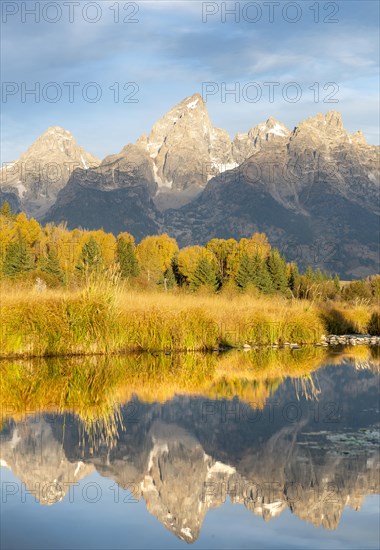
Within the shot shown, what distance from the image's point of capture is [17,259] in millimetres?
72125

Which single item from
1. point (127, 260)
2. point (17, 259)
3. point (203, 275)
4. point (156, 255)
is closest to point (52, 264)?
point (17, 259)

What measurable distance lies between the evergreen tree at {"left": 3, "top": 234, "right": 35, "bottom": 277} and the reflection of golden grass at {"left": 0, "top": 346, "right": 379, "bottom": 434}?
49.9 m

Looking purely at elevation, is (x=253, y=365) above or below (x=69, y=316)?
below

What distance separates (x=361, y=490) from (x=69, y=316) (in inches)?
573

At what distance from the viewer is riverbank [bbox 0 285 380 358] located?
2147 centimetres

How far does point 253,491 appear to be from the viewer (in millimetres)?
8539

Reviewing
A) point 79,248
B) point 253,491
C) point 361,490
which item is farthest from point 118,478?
point 79,248

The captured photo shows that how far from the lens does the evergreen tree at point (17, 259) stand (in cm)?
7088

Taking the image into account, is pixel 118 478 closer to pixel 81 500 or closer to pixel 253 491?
pixel 81 500

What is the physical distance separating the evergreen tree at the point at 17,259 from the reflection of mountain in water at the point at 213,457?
58.6 m

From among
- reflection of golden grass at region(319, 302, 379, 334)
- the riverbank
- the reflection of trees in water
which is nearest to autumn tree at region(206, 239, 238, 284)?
reflection of golden grass at region(319, 302, 379, 334)

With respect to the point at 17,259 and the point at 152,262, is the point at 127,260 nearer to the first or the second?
the point at 152,262

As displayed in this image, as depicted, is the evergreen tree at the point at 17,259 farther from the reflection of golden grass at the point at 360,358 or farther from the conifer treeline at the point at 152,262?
the reflection of golden grass at the point at 360,358

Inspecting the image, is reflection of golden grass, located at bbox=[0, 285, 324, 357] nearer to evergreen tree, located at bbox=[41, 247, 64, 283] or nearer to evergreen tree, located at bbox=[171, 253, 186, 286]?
evergreen tree, located at bbox=[41, 247, 64, 283]
